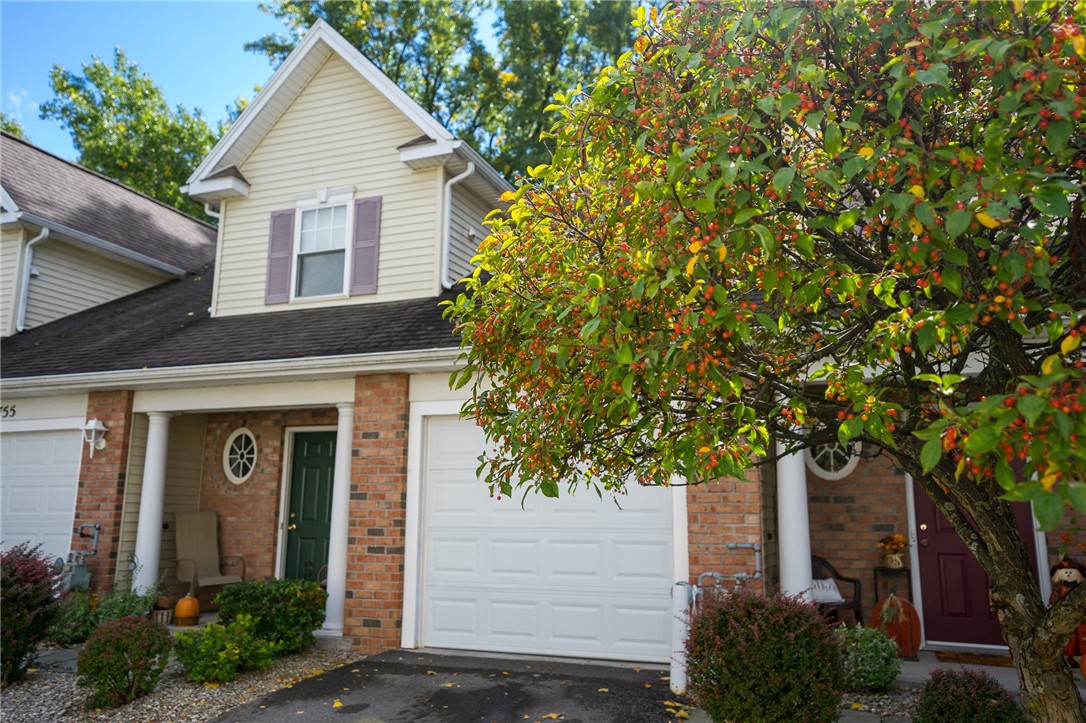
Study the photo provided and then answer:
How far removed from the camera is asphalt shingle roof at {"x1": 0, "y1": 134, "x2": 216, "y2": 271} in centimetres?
1205

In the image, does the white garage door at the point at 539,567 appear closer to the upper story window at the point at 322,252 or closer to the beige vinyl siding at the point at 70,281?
the upper story window at the point at 322,252

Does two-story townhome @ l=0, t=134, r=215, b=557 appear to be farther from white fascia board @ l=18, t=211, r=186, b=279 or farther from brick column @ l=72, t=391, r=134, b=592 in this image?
brick column @ l=72, t=391, r=134, b=592

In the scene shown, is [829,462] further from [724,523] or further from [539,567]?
[539,567]

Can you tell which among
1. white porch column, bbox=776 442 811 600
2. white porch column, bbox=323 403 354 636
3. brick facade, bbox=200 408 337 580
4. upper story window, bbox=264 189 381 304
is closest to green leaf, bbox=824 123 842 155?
white porch column, bbox=776 442 811 600

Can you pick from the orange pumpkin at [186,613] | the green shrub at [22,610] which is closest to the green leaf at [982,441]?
the green shrub at [22,610]

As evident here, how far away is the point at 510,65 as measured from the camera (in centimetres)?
2016

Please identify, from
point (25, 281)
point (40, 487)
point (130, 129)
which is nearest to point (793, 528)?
point (40, 487)

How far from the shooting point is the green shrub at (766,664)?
4.45 metres

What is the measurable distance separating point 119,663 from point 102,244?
8319 mm

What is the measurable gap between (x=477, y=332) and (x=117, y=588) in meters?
7.76

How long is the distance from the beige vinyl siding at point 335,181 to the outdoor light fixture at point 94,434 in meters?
2.10

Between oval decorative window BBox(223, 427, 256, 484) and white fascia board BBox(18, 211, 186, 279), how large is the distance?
4.22m

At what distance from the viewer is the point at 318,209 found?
1025 centimetres

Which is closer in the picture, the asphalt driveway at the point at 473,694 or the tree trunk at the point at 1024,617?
the tree trunk at the point at 1024,617
